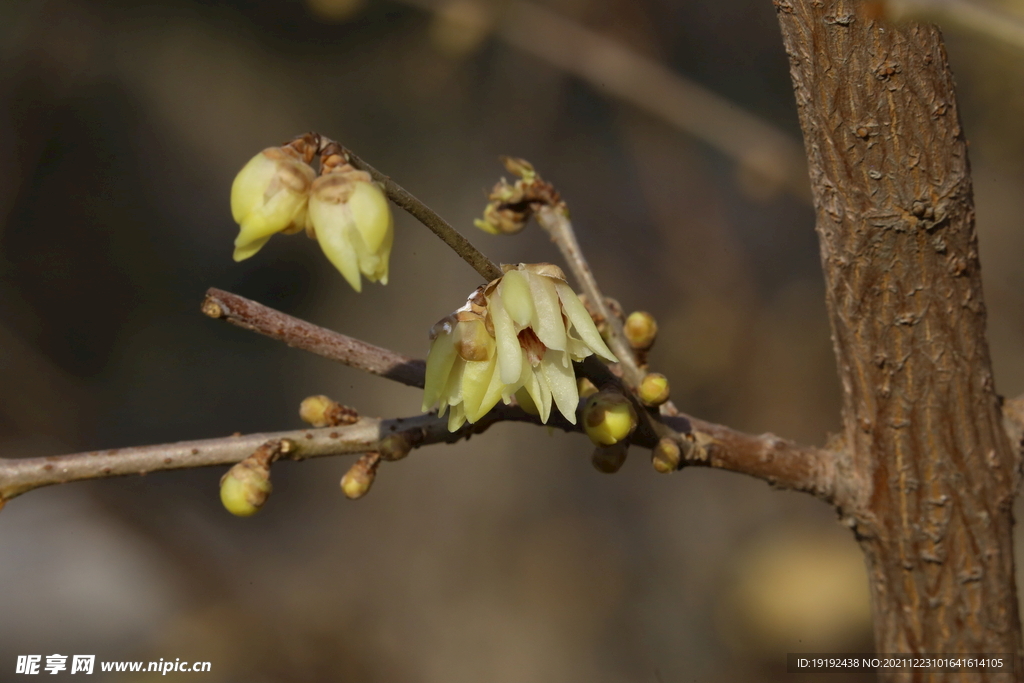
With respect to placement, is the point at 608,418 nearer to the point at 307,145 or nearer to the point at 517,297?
the point at 517,297

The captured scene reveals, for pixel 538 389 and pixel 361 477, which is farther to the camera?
pixel 361 477

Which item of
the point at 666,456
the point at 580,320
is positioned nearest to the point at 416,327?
the point at 666,456

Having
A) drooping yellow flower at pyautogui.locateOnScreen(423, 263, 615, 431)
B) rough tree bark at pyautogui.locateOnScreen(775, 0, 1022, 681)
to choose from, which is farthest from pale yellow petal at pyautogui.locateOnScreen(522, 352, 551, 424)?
rough tree bark at pyautogui.locateOnScreen(775, 0, 1022, 681)

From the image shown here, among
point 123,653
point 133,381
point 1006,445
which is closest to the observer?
point 1006,445

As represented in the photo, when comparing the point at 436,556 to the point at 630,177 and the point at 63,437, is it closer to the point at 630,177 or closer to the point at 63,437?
the point at 63,437

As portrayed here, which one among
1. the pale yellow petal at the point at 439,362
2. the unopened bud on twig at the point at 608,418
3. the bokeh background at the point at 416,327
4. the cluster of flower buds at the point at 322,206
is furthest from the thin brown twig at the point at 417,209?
the bokeh background at the point at 416,327

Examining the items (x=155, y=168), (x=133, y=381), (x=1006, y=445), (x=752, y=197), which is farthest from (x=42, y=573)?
(x=752, y=197)
